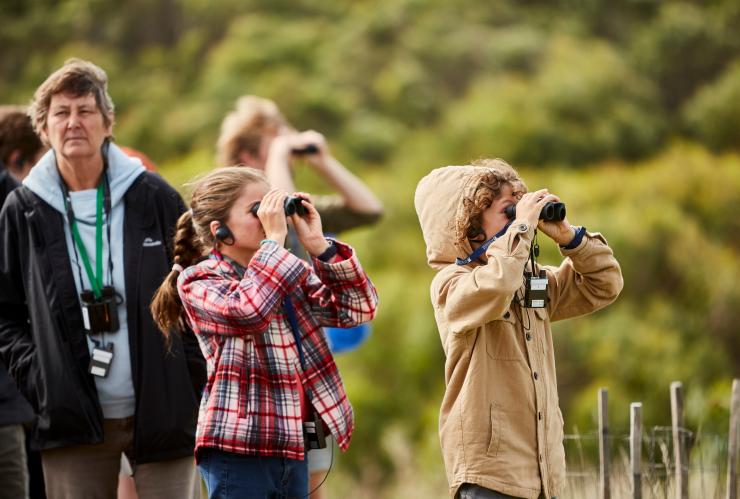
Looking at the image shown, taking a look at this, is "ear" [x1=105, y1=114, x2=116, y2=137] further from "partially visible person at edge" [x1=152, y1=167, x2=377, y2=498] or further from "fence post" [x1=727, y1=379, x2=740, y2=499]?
"fence post" [x1=727, y1=379, x2=740, y2=499]

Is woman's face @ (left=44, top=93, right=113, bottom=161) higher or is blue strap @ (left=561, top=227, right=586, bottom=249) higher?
woman's face @ (left=44, top=93, right=113, bottom=161)

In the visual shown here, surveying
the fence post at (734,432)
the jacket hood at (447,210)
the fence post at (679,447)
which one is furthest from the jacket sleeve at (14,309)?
the fence post at (734,432)

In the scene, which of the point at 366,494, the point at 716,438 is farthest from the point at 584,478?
the point at 366,494

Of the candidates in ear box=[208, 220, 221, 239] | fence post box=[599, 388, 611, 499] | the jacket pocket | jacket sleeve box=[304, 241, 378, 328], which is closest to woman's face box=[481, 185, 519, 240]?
jacket sleeve box=[304, 241, 378, 328]

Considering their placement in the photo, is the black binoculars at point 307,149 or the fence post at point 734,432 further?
the black binoculars at point 307,149

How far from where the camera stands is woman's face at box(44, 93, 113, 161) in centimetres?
322

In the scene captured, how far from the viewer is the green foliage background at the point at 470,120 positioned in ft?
30.3

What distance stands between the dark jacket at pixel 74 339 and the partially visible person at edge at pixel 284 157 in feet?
3.21

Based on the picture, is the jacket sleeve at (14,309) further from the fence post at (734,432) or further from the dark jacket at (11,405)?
the fence post at (734,432)

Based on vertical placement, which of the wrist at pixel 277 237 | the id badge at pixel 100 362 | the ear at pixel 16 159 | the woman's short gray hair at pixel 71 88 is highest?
the woman's short gray hair at pixel 71 88

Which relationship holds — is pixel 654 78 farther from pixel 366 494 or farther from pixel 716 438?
pixel 716 438

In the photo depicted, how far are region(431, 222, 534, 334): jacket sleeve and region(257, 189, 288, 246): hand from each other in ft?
1.58

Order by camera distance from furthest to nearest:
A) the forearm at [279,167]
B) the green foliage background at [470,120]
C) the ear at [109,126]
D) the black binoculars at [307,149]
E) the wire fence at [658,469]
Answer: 1. the green foliage background at [470,120]
2. the black binoculars at [307,149]
3. the forearm at [279,167]
4. the wire fence at [658,469]
5. the ear at [109,126]

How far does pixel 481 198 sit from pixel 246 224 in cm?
65
